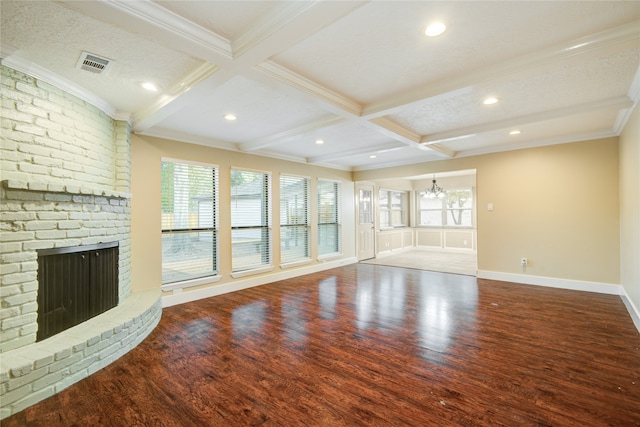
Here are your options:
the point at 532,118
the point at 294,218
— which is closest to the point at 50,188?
the point at 294,218

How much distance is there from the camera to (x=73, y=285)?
274cm

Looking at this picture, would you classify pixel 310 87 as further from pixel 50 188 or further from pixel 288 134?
pixel 50 188

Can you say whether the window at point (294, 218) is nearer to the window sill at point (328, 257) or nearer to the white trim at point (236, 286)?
the white trim at point (236, 286)

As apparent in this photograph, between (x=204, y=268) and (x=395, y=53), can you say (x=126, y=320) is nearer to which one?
(x=204, y=268)

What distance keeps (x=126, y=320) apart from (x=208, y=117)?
2463 millimetres

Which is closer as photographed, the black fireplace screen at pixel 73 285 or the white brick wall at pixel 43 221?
the white brick wall at pixel 43 221

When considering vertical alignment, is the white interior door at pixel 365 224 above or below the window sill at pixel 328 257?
above

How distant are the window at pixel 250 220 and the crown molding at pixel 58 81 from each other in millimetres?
2129

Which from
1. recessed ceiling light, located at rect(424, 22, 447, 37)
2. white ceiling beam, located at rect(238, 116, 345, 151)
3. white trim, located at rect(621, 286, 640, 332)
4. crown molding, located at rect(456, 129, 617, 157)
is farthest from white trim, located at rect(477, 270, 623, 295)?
recessed ceiling light, located at rect(424, 22, 447, 37)

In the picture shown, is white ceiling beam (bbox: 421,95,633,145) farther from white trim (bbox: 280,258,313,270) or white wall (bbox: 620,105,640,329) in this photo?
white trim (bbox: 280,258,313,270)

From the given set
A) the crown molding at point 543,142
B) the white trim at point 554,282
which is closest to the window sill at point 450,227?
the white trim at point 554,282

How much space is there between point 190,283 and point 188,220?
3.18ft

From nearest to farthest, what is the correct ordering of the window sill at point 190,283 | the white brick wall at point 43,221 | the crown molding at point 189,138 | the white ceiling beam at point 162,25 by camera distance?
the white ceiling beam at point 162,25
the white brick wall at point 43,221
the crown molding at point 189,138
the window sill at point 190,283

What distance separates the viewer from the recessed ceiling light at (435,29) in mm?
1933
